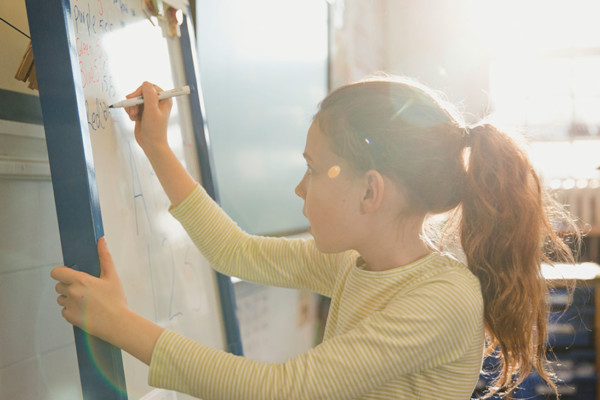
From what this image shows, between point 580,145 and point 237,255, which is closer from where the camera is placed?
point 237,255

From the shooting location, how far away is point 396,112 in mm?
799

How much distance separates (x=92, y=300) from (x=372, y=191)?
1.32 ft

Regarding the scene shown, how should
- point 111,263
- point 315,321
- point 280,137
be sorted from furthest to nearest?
point 315,321, point 280,137, point 111,263

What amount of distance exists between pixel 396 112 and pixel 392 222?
0.16 m

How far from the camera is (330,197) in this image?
802 millimetres

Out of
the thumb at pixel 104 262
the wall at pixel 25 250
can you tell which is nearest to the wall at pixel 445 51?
the wall at pixel 25 250

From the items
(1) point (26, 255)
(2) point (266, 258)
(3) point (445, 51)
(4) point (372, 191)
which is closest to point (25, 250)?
→ (1) point (26, 255)

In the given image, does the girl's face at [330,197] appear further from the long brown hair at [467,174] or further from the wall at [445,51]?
the wall at [445,51]

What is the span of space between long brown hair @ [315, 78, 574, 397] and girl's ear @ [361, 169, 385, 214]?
1 centimetres

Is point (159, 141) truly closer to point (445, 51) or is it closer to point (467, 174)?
point (467, 174)

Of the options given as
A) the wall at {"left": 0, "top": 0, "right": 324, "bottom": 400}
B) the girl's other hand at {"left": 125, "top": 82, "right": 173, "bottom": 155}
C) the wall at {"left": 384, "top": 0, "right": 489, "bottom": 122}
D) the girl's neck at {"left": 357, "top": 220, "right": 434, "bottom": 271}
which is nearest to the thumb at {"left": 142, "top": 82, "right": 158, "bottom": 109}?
the girl's other hand at {"left": 125, "top": 82, "right": 173, "bottom": 155}

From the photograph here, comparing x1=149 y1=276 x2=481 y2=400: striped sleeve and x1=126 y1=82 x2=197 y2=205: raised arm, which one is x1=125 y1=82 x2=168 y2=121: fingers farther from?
x1=149 y1=276 x2=481 y2=400: striped sleeve

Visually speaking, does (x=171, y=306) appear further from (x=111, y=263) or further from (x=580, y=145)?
(x=580, y=145)

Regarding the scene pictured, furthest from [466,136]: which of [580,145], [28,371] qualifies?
[580,145]
